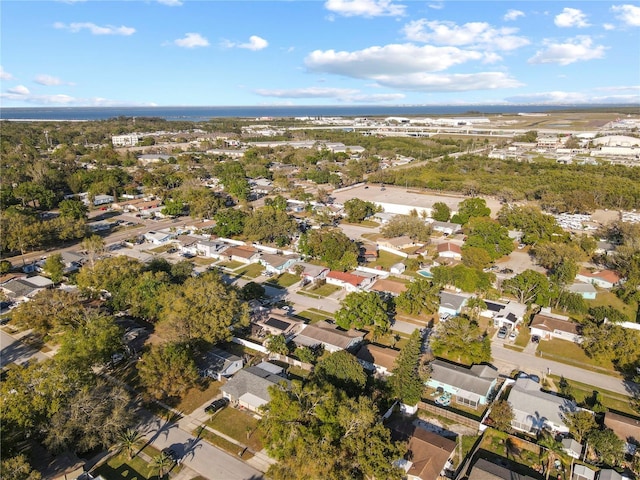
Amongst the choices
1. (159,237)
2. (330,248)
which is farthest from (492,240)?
(159,237)

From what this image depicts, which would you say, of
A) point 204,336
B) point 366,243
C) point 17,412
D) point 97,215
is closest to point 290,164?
point 97,215

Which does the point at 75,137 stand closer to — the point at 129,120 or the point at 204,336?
the point at 129,120

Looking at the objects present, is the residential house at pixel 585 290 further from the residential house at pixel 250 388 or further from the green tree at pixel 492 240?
the residential house at pixel 250 388

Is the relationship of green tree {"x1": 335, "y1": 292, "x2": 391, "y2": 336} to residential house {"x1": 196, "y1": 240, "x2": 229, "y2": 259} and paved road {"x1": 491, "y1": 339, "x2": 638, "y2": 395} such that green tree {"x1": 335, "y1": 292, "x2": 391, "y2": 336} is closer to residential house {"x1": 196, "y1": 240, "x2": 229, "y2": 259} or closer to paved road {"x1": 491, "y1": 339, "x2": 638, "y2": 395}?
paved road {"x1": 491, "y1": 339, "x2": 638, "y2": 395}

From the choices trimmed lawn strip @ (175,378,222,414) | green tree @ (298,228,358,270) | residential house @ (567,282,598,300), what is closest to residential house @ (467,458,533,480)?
trimmed lawn strip @ (175,378,222,414)

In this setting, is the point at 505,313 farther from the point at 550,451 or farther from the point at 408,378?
the point at 550,451

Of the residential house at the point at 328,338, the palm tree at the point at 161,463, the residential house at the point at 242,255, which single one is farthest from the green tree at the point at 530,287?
the palm tree at the point at 161,463
